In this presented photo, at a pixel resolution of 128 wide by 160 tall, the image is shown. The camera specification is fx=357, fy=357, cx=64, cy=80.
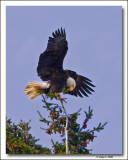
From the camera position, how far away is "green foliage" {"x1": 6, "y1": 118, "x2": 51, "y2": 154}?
4.38 metres

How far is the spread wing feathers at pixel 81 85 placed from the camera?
607 centimetres

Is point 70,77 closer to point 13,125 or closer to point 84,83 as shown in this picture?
point 84,83

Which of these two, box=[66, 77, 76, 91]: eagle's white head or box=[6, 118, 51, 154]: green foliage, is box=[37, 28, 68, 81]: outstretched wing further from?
box=[6, 118, 51, 154]: green foliage

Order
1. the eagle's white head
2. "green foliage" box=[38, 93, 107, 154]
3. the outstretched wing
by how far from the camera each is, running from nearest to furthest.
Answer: "green foliage" box=[38, 93, 107, 154], the outstretched wing, the eagle's white head

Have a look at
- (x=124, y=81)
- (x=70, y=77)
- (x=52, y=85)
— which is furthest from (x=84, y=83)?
(x=124, y=81)

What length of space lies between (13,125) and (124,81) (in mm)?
1568

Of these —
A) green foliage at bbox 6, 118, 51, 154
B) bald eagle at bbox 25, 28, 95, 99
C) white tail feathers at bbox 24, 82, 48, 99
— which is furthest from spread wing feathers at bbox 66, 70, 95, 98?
green foliage at bbox 6, 118, 51, 154

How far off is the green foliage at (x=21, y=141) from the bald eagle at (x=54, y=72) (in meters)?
0.97

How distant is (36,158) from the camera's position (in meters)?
4.30

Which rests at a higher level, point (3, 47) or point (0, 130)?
point (3, 47)

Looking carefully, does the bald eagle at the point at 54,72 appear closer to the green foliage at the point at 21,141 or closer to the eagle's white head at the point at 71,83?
the eagle's white head at the point at 71,83

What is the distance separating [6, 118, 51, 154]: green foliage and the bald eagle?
38.1 inches

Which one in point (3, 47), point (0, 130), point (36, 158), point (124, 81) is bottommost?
point (36, 158)

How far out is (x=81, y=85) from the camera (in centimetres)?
622
